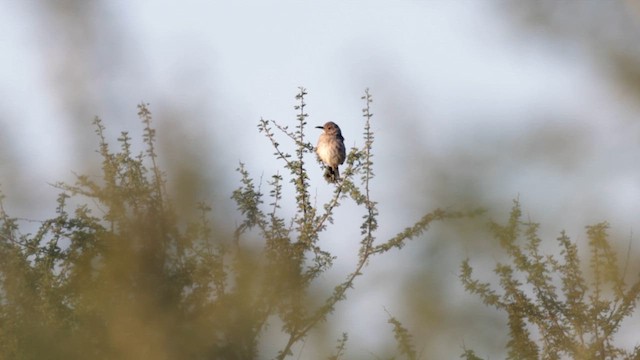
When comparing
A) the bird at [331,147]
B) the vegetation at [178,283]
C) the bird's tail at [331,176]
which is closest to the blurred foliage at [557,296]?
the vegetation at [178,283]

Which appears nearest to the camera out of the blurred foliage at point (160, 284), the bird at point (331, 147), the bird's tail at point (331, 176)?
the blurred foliage at point (160, 284)

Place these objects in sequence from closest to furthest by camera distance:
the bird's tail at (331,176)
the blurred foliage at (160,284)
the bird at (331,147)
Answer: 1. the blurred foliage at (160,284)
2. the bird's tail at (331,176)
3. the bird at (331,147)

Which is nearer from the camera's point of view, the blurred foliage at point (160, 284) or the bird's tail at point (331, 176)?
the blurred foliage at point (160, 284)

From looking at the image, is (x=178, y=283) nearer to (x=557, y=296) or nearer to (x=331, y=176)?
(x=557, y=296)

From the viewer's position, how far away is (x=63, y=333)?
2498 millimetres

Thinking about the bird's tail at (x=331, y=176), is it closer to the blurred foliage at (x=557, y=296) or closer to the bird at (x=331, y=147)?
the bird at (x=331, y=147)

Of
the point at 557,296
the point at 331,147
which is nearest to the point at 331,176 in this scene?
the point at 331,147

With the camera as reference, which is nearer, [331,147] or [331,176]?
[331,176]

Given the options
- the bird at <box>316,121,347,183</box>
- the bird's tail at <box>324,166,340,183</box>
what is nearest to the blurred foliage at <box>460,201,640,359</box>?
the bird's tail at <box>324,166,340,183</box>

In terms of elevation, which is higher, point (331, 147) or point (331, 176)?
point (331, 147)

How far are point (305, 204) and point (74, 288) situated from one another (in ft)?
12.1

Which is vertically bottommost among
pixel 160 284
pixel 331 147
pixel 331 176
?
pixel 160 284

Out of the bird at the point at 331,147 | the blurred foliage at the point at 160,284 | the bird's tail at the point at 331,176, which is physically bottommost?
the blurred foliage at the point at 160,284

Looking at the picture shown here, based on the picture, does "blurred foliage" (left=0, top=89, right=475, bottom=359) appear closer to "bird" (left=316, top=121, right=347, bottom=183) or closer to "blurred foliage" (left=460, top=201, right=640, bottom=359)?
"blurred foliage" (left=460, top=201, right=640, bottom=359)
